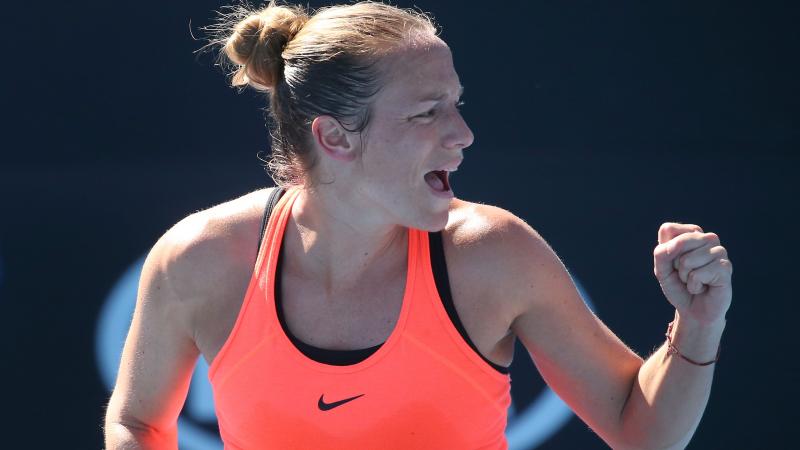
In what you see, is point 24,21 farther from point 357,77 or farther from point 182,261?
point 357,77

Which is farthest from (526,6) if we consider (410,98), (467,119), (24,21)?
(24,21)

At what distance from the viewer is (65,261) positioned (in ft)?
8.79

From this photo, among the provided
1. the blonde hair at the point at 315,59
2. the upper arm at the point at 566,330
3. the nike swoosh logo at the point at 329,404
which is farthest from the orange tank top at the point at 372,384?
the blonde hair at the point at 315,59

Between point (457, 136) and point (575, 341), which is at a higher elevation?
point (457, 136)

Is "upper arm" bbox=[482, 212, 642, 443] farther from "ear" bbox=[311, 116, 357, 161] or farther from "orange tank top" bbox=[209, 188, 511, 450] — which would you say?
"ear" bbox=[311, 116, 357, 161]

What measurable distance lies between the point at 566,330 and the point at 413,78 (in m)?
0.48

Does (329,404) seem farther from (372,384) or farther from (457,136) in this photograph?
(457,136)

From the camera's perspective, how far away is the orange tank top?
1.74 m

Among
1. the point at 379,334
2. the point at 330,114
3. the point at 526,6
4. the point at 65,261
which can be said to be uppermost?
the point at 526,6

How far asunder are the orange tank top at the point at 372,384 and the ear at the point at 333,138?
19 centimetres

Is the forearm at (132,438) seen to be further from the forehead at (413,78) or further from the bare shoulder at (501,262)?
the forehead at (413,78)

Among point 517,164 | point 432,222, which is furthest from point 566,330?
point 517,164

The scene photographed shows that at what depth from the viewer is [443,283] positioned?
5.80 ft

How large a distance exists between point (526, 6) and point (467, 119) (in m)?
0.31
